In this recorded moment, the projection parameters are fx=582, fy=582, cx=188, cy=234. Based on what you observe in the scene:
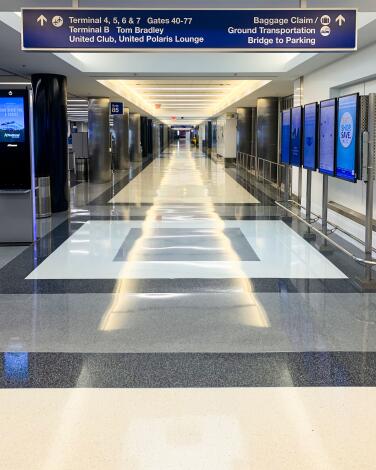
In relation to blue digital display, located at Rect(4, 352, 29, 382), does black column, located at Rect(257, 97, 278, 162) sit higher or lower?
higher

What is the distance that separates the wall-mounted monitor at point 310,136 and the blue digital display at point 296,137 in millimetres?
290

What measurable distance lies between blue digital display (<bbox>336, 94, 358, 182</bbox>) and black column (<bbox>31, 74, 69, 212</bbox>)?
7597mm

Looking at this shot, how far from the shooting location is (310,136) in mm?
9352

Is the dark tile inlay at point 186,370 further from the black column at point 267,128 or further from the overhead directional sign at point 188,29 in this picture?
the black column at point 267,128

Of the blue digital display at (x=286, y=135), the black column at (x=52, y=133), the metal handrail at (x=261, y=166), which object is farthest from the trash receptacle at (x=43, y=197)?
the metal handrail at (x=261, y=166)

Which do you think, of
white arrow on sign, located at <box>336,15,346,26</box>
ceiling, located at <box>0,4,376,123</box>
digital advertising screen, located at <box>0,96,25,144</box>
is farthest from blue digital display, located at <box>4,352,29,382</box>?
digital advertising screen, located at <box>0,96,25,144</box>

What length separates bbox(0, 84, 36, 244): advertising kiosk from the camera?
9.16 meters

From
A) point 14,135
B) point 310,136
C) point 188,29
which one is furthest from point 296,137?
point 14,135

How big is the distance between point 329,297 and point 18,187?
17.7ft

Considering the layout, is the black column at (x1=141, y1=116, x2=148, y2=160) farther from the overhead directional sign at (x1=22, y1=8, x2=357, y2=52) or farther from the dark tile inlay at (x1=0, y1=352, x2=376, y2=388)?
the dark tile inlay at (x1=0, y1=352, x2=376, y2=388)

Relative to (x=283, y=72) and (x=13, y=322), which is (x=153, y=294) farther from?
(x=283, y=72)
